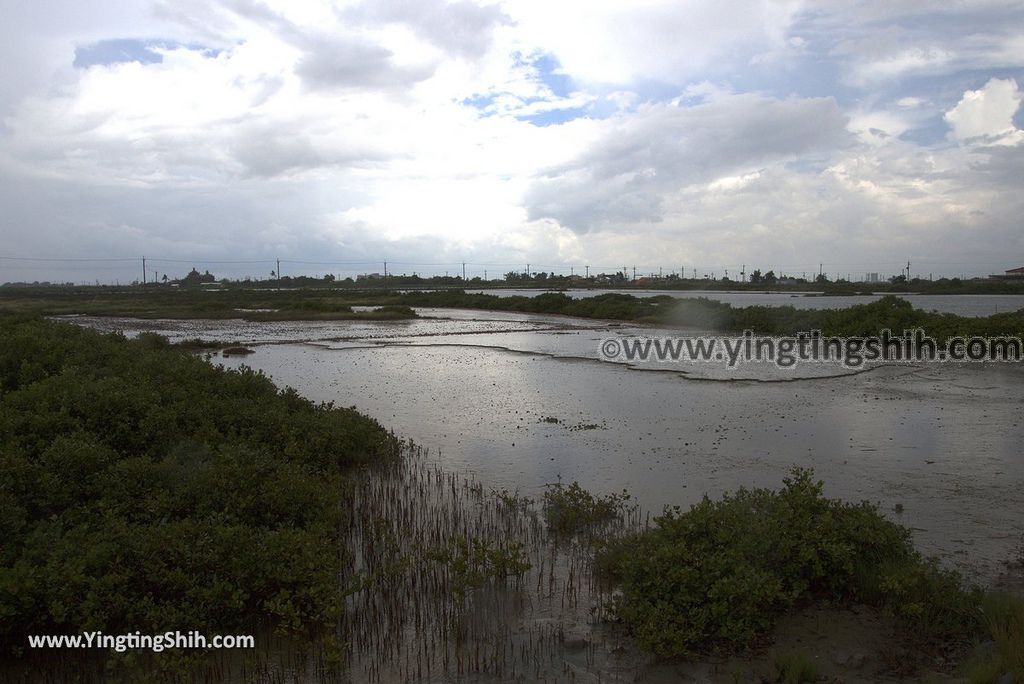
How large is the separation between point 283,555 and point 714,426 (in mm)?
8875

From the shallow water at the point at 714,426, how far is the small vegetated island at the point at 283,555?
1536mm

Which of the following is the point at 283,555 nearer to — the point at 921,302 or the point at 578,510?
the point at 578,510

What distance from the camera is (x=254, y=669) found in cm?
486

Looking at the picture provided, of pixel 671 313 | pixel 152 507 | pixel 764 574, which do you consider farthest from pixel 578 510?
pixel 671 313

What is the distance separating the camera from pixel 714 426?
12531 millimetres

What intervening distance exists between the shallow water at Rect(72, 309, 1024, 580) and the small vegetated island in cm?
154

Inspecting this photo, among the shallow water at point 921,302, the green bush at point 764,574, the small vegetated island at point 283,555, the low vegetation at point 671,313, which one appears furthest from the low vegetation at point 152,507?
the shallow water at point 921,302

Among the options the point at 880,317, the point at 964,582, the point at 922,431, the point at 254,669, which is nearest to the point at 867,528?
the point at 964,582

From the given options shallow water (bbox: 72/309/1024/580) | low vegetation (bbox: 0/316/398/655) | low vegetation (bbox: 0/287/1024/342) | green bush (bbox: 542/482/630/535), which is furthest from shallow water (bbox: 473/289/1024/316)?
low vegetation (bbox: 0/316/398/655)

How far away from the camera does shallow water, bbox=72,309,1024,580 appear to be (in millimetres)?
8492

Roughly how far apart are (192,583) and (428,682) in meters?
1.99

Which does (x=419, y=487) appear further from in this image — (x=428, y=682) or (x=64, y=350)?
(x=64, y=350)

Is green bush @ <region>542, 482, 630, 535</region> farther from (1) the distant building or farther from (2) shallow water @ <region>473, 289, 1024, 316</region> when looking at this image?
(1) the distant building

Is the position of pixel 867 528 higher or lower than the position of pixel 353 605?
higher
